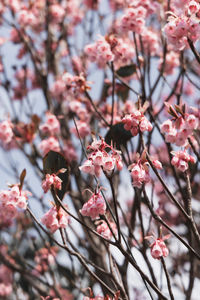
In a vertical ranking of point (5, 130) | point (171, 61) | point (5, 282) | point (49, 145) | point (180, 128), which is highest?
point (171, 61)

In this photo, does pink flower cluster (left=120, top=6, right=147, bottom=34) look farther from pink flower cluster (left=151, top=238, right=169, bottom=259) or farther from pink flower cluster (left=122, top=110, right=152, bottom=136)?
pink flower cluster (left=151, top=238, right=169, bottom=259)

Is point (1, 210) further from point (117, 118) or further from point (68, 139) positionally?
point (68, 139)

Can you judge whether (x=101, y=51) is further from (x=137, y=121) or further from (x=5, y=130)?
(x=5, y=130)

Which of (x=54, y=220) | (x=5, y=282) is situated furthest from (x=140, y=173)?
(x=5, y=282)

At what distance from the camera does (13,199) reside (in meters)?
1.90

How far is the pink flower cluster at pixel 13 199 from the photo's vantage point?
189 cm

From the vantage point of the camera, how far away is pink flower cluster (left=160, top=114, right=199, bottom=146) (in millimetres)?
1835

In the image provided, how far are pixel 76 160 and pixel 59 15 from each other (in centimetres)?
203

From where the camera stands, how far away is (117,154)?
1.76m

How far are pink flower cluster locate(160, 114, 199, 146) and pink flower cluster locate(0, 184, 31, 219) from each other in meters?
0.77

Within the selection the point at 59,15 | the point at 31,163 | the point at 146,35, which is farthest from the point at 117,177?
the point at 59,15

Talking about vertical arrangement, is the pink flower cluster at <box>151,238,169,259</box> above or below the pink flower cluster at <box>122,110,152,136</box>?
below

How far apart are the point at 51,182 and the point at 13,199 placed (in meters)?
0.27

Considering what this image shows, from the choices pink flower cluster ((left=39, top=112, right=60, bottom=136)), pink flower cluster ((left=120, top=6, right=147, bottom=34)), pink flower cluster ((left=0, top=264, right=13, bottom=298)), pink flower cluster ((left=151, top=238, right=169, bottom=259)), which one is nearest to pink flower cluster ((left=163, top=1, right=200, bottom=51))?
pink flower cluster ((left=120, top=6, right=147, bottom=34))
